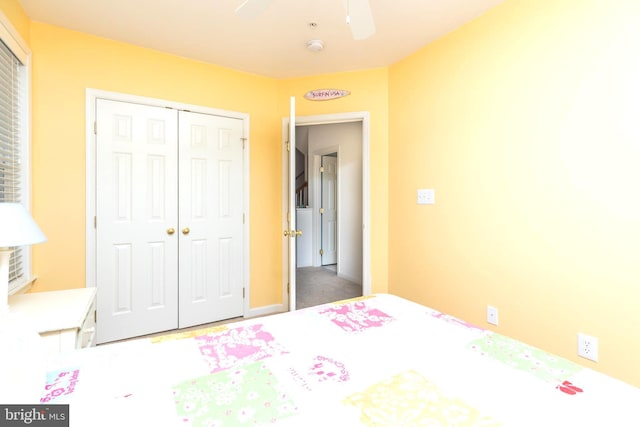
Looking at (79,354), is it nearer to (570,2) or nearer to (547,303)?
(547,303)

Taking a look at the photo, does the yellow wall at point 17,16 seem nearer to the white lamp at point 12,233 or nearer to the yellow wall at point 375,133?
the white lamp at point 12,233

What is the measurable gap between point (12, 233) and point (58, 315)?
52 cm

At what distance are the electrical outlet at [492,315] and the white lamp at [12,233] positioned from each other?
252 centimetres

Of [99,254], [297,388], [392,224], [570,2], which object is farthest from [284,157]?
[297,388]

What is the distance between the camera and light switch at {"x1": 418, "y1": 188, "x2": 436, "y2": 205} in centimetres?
246

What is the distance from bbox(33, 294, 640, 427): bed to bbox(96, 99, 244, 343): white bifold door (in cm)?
171

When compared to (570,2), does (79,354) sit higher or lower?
lower

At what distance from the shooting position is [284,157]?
10.2 ft

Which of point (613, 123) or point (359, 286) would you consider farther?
point (359, 286)

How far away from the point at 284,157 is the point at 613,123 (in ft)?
A: 8.01

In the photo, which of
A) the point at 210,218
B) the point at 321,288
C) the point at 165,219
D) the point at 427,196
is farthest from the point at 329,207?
the point at 165,219

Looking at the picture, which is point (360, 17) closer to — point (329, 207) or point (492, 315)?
point (492, 315)

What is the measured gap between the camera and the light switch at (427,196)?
8.05ft

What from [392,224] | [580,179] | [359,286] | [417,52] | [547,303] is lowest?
[359,286]
